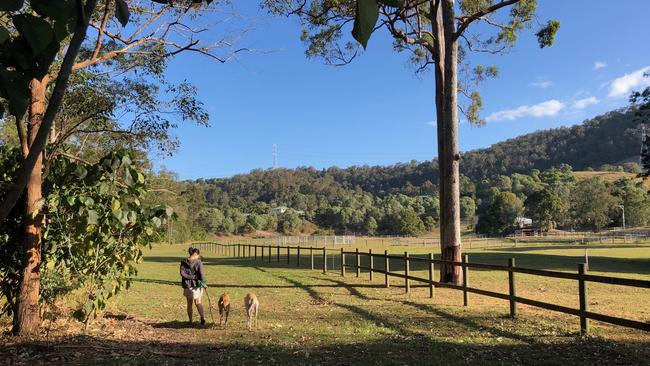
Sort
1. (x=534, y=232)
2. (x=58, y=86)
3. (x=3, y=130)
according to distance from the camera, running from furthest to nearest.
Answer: (x=534, y=232), (x=3, y=130), (x=58, y=86)

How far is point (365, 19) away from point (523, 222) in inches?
4397

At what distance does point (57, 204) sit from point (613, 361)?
26.3ft

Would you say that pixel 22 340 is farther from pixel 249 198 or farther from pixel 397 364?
pixel 249 198

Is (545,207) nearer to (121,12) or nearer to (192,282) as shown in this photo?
(192,282)

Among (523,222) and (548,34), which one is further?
(523,222)

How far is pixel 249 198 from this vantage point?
16825 centimetres

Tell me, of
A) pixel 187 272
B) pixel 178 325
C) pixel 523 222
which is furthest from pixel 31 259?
pixel 523 222

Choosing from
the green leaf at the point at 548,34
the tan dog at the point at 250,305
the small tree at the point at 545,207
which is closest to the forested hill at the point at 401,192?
the small tree at the point at 545,207

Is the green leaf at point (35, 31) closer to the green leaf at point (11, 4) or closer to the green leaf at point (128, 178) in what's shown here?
the green leaf at point (11, 4)

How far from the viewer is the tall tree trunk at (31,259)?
7648 millimetres

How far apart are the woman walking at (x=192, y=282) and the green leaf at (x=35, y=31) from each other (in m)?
8.85

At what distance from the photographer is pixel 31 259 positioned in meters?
7.75

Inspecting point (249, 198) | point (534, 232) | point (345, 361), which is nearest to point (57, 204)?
point (345, 361)

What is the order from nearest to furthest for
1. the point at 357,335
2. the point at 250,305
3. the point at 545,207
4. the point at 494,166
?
1. the point at 357,335
2. the point at 250,305
3. the point at 545,207
4. the point at 494,166
